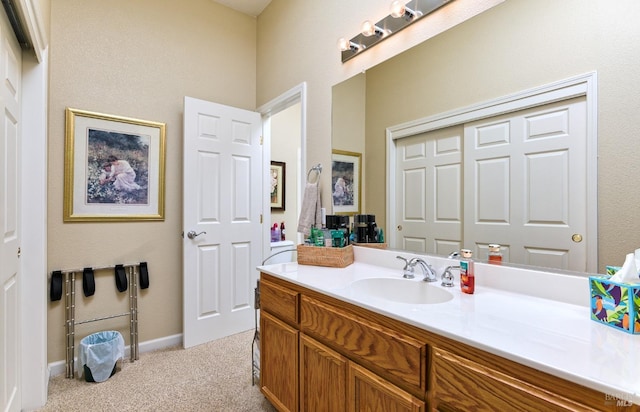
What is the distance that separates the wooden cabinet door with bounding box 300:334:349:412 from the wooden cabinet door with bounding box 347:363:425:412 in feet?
0.15

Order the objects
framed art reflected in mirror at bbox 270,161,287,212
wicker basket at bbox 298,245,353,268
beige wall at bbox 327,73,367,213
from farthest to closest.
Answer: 1. framed art reflected in mirror at bbox 270,161,287,212
2. beige wall at bbox 327,73,367,213
3. wicker basket at bbox 298,245,353,268

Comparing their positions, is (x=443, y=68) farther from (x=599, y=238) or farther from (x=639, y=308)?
(x=639, y=308)

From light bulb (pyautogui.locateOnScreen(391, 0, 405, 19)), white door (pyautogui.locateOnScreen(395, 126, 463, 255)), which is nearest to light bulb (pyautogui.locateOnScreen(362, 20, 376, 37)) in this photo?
light bulb (pyautogui.locateOnScreen(391, 0, 405, 19))

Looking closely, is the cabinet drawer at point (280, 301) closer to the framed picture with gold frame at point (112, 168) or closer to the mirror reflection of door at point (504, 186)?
the mirror reflection of door at point (504, 186)

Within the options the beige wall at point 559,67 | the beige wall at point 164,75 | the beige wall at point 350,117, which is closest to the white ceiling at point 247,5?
the beige wall at point 164,75

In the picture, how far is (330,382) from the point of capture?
126 cm

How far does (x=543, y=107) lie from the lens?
1.18m

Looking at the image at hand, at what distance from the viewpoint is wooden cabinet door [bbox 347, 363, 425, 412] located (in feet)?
3.13

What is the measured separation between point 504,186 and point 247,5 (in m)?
2.82

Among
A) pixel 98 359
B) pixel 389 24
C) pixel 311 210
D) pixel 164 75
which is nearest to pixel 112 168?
pixel 164 75

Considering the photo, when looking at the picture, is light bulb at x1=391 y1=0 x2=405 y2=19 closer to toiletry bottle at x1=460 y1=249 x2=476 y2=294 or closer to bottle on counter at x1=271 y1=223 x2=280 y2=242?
toiletry bottle at x1=460 y1=249 x2=476 y2=294

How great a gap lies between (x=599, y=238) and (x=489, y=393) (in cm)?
72

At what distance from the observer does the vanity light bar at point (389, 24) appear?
1622 mm

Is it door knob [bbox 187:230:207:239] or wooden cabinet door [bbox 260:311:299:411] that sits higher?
door knob [bbox 187:230:207:239]
